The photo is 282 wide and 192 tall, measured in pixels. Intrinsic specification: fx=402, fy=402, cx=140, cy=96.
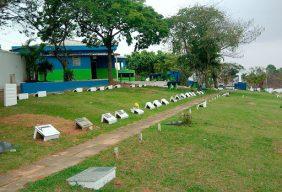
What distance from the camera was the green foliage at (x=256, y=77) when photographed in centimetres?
8294

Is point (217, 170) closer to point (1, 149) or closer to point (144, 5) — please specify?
point (1, 149)

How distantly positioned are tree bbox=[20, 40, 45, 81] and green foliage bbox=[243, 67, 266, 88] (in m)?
52.7

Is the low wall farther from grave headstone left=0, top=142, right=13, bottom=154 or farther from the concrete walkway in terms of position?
grave headstone left=0, top=142, right=13, bottom=154

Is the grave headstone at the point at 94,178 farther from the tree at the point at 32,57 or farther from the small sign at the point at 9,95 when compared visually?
the tree at the point at 32,57

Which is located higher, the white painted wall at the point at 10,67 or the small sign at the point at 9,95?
the white painted wall at the point at 10,67

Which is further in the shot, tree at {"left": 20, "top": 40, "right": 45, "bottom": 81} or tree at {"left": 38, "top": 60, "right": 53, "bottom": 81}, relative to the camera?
tree at {"left": 38, "top": 60, "right": 53, "bottom": 81}

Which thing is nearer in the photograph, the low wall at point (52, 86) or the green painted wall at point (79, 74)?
the low wall at point (52, 86)

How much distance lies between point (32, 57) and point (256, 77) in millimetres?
54909

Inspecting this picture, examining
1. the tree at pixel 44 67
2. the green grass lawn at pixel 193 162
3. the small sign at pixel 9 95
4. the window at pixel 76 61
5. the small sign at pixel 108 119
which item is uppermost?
the window at pixel 76 61

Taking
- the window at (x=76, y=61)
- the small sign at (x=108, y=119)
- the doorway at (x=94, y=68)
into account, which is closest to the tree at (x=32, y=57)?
the window at (x=76, y=61)

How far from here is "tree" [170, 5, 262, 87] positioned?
47.0 metres

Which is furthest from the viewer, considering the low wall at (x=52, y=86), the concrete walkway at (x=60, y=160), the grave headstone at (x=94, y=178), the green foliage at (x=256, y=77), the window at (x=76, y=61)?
the green foliage at (x=256, y=77)

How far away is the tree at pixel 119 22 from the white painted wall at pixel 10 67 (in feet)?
23.2

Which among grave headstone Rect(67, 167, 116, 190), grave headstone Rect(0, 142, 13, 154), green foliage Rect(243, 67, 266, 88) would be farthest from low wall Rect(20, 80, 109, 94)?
green foliage Rect(243, 67, 266, 88)
